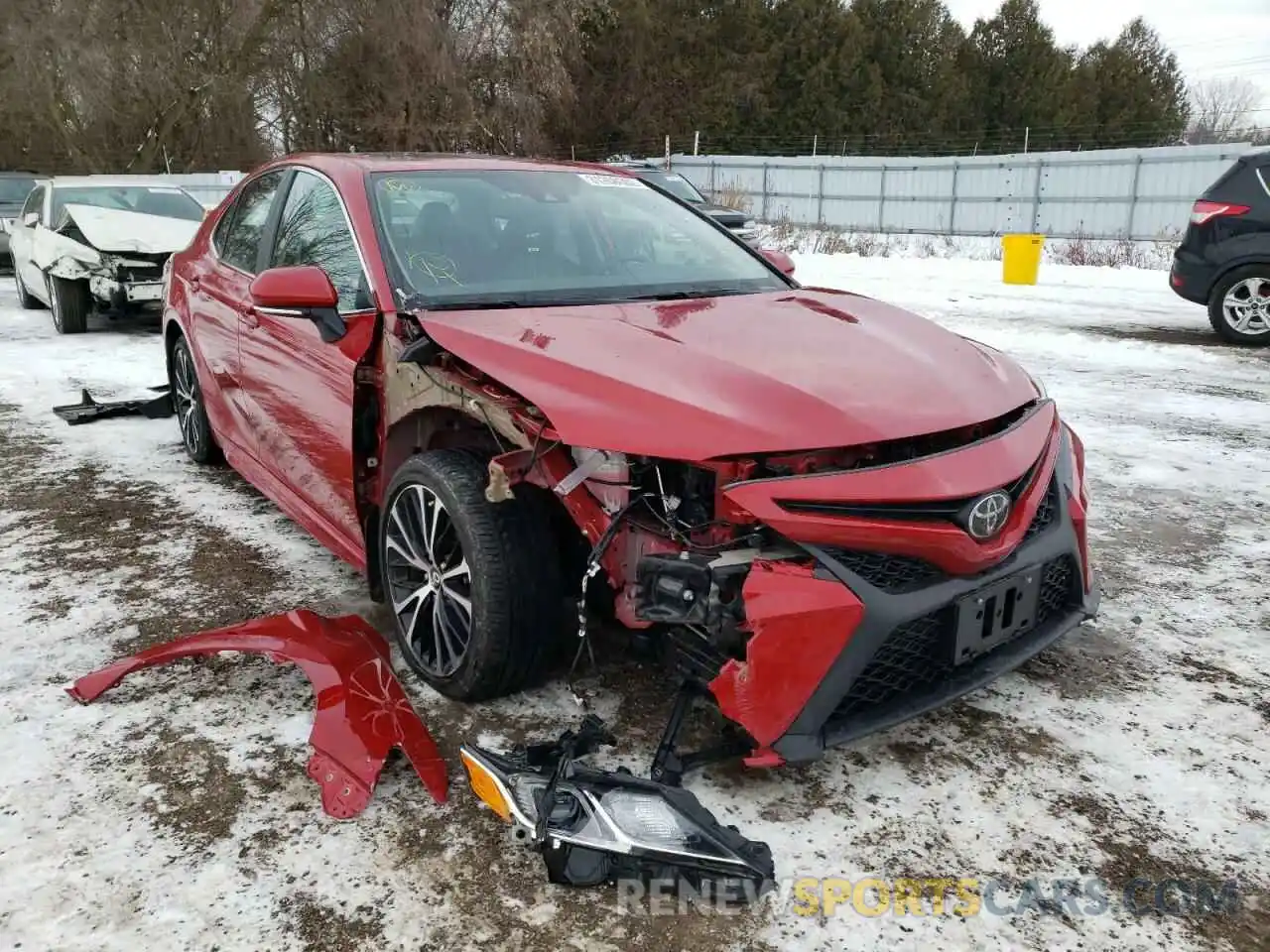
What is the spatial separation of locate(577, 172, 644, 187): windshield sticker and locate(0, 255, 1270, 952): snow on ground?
1.83 metres

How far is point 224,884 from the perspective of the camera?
208 cm

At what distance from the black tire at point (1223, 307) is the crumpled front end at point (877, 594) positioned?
7564mm

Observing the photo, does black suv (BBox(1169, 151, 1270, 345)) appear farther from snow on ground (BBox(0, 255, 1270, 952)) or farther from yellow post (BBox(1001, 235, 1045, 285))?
snow on ground (BBox(0, 255, 1270, 952))

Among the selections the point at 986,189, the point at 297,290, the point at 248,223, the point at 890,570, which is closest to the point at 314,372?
the point at 297,290

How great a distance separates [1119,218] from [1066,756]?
2193 cm

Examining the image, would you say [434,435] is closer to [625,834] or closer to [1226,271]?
[625,834]

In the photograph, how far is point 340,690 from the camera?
2.69 m

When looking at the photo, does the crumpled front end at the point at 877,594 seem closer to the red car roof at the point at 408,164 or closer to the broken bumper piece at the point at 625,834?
the broken bumper piece at the point at 625,834

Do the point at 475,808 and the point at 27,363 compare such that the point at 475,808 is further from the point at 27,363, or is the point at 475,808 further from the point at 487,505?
the point at 27,363

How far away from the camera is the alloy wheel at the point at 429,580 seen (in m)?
2.72

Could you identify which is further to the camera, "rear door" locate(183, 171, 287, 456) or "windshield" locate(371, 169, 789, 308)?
"rear door" locate(183, 171, 287, 456)

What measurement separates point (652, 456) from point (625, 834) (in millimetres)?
828

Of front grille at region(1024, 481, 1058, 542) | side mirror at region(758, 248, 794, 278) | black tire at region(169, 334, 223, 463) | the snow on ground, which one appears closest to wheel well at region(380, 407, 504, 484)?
the snow on ground

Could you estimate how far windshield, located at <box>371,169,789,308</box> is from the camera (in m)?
3.10
